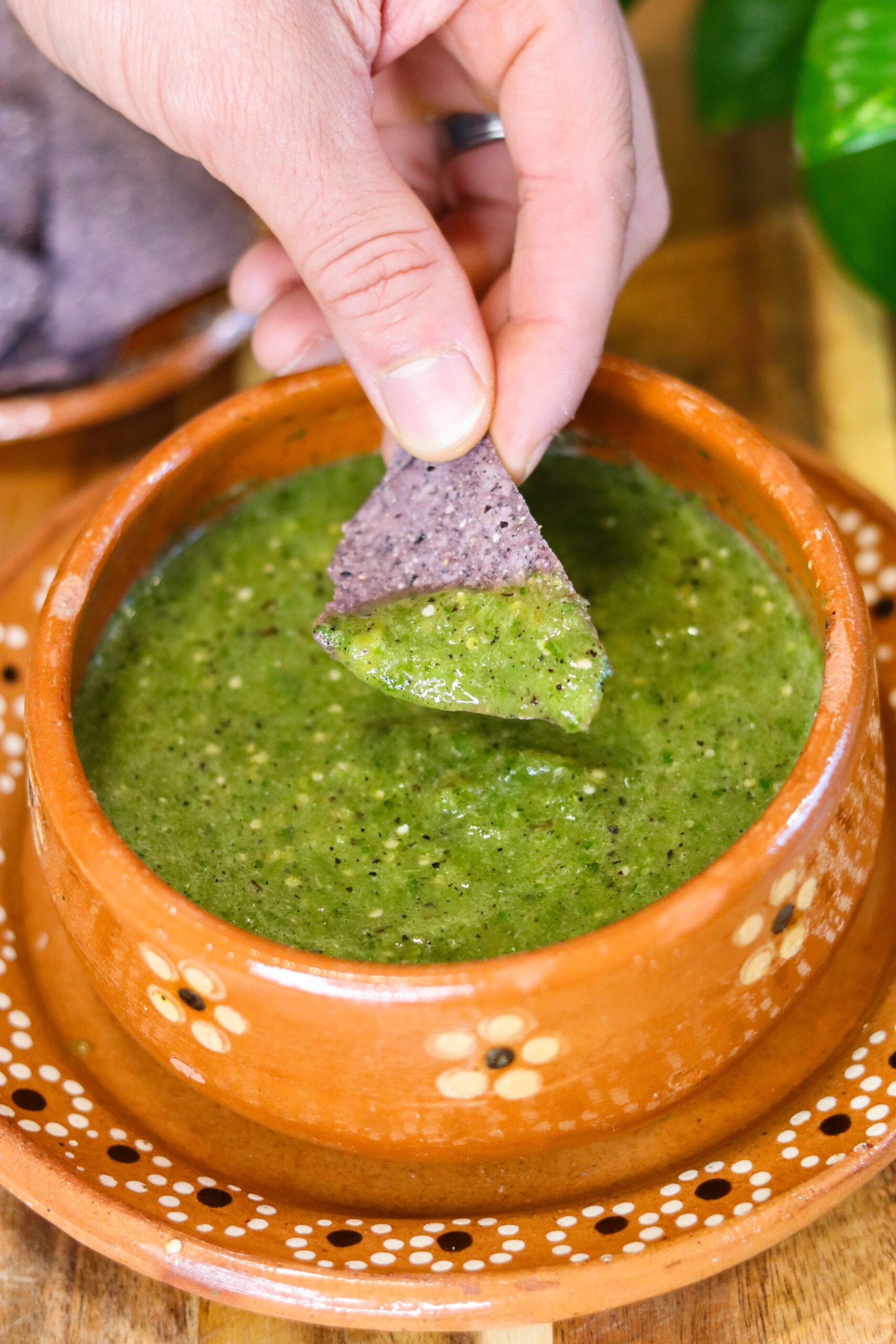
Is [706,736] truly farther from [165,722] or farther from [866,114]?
[866,114]

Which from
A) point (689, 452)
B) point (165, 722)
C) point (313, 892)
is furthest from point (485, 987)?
point (689, 452)

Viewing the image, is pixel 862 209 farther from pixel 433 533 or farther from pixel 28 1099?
pixel 28 1099

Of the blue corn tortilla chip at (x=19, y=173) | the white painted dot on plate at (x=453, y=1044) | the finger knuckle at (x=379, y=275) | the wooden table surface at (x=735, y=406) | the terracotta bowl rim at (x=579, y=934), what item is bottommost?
the wooden table surface at (x=735, y=406)

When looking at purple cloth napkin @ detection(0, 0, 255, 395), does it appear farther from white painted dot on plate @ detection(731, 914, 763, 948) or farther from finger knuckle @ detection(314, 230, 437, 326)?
white painted dot on plate @ detection(731, 914, 763, 948)

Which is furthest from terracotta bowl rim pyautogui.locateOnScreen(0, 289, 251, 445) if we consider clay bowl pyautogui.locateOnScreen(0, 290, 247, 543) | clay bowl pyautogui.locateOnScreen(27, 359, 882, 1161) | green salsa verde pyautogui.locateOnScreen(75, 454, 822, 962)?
clay bowl pyautogui.locateOnScreen(27, 359, 882, 1161)

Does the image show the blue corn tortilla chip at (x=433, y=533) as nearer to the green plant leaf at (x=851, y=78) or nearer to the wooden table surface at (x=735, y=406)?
the wooden table surface at (x=735, y=406)

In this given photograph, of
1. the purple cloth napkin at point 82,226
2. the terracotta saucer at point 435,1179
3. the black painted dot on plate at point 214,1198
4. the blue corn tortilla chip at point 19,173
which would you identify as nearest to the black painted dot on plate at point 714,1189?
the terracotta saucer at point 435,1179
